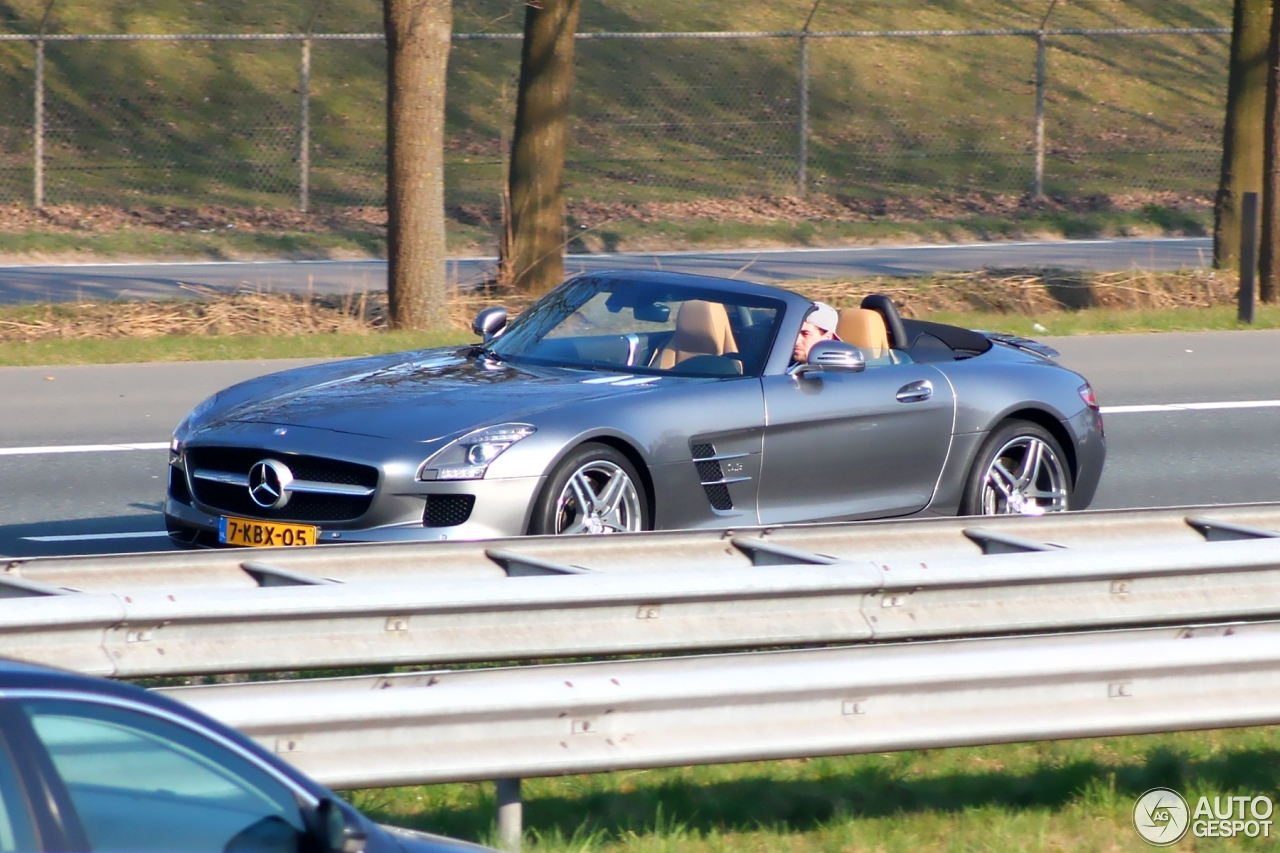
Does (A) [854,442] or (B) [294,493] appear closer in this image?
(B) [294,493]

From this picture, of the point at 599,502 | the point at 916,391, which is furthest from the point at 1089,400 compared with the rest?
the point at 599,502

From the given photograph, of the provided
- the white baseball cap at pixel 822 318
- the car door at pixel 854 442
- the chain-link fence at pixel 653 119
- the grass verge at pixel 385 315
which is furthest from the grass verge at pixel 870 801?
the chain-link fence at pixel 653 119

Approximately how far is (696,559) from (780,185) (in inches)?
899

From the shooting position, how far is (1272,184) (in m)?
17.6

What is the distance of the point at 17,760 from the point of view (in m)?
2.63

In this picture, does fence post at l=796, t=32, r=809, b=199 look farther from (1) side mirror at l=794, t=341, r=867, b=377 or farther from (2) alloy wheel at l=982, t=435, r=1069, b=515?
(1) side mirror at l=794, t=341, r=867, b=377

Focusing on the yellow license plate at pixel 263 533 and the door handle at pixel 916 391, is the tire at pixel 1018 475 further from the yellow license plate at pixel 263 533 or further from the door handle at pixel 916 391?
the yellow license plate at pixel 263 533

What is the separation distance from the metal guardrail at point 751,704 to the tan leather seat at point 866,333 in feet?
12.4

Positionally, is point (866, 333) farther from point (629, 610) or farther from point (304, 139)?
point (304, 139)

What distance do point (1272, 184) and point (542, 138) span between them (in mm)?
7366

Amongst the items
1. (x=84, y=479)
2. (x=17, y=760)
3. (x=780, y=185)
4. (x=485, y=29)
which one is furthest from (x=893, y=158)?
(x=17, y=760)

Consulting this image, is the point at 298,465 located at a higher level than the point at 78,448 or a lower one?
higher

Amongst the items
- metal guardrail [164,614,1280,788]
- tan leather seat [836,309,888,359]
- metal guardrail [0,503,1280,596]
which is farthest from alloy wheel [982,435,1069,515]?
metal guardrail [164,614,1280,788]

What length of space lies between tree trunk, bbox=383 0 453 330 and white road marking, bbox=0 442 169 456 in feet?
14.2
